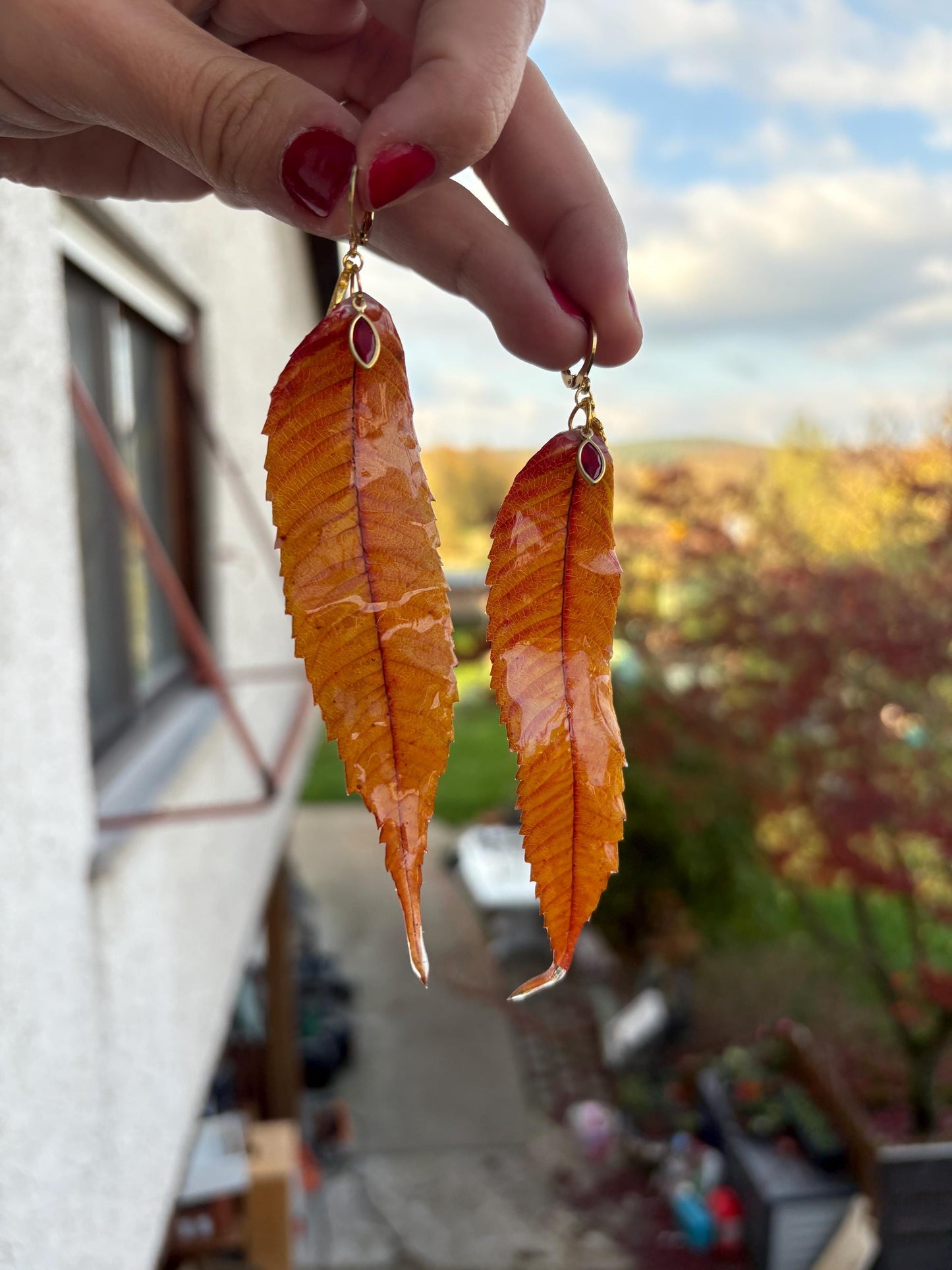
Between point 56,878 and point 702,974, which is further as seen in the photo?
point 702,974

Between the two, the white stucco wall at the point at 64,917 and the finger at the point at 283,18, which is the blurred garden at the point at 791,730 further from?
the finger at the point at 283,18

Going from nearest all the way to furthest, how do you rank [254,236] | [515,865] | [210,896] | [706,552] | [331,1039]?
[210,896] < [254,236] < [706,552] < [331,1039] < [515,865]

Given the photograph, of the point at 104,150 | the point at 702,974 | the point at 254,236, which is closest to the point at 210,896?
the point at 104,150

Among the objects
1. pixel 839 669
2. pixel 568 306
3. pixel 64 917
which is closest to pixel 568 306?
pixel 568 306

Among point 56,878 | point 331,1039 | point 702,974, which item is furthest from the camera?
point 702,974

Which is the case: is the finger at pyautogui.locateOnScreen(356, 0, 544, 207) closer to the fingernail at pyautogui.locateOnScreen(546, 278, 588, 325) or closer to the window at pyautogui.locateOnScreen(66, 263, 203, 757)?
the fingernail at pyautogui.locateOnScreen(546, 278, 588, 325)

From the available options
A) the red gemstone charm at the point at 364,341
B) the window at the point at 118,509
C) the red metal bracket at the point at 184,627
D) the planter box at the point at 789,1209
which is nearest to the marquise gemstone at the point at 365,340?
the red gemstone charm at the point at 364,341

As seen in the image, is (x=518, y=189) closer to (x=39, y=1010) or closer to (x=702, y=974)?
(x=39, y=1010)

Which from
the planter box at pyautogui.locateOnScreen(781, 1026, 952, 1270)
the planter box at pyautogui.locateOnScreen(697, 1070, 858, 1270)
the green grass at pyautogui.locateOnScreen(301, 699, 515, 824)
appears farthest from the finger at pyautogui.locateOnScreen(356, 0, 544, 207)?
the green grass at pyautogui.locateOnScreen(301, 699, 515, 824)
